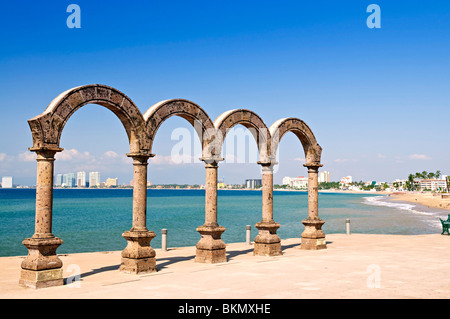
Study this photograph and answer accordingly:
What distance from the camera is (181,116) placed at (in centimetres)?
1295

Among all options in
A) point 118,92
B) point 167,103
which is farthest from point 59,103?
point 167,103

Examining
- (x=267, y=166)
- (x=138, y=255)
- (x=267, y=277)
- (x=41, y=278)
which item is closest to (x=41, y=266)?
(x=41, y=278)

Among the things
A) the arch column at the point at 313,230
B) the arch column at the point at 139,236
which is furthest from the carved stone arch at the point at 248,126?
the arch column at the point at 313,230

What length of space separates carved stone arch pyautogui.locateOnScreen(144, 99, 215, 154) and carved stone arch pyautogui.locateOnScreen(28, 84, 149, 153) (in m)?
0.28

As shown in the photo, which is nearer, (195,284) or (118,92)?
(195,284)

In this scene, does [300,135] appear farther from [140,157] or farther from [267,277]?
[267,277]

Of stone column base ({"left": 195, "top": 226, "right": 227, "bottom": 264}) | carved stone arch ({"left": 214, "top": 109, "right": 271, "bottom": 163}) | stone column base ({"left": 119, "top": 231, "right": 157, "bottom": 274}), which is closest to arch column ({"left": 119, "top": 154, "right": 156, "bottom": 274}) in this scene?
stone column base ({"left": 119, "top": 231, "right": 157, "bottom": 274})

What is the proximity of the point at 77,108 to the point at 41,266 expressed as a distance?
11.7 ft
